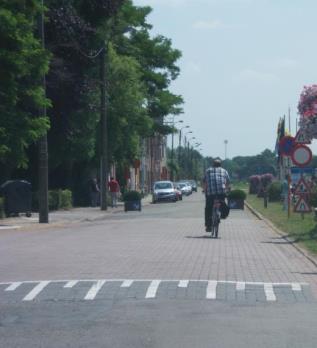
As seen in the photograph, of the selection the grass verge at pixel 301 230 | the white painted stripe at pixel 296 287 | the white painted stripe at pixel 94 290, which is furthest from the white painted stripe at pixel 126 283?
the grass verge at pixel 301 230

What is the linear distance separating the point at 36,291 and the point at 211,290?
2.27m

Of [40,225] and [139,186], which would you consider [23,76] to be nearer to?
[40,225]

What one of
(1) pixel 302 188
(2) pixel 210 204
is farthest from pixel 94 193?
(2) pixel 210 204

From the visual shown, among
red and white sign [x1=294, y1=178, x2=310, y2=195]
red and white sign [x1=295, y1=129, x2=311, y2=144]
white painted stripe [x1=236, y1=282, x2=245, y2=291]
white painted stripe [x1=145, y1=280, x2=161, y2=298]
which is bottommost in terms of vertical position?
white painted stripe [x1=236, y1=282, x2=245, y2=291]

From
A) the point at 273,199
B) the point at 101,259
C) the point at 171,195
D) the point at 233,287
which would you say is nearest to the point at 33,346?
the point at 233,287

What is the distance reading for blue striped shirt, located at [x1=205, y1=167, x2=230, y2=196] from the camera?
886 inches

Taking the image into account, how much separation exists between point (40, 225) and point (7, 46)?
6.08 metres

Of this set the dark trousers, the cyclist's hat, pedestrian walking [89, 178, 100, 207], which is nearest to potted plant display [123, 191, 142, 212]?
pedestrian walking [89, 178, 100, 207]

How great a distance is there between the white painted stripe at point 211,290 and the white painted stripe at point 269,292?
66cm

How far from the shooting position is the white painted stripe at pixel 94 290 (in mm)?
11556

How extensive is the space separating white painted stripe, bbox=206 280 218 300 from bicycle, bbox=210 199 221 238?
931 cm

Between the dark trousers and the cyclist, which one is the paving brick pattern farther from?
the cyclist

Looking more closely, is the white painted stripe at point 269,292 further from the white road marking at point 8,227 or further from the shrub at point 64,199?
the shrub at point 64,199

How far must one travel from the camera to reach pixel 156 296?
37.8ft
